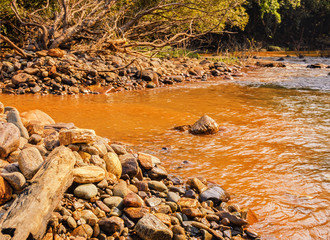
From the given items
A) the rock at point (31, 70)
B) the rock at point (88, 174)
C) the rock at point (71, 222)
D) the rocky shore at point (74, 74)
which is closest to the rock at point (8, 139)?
the rock at point (88, 174)

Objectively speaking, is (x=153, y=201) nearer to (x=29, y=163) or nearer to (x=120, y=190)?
(x=120, y=190)

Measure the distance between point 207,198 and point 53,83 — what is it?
6.91m

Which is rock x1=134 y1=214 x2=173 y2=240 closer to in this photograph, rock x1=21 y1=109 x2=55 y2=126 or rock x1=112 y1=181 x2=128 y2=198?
rock x1=112 y1=181 x2=128 y2=198

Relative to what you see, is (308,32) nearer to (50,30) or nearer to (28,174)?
(50,30)

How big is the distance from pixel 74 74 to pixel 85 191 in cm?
723

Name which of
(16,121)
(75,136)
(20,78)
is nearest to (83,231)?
(75,136)

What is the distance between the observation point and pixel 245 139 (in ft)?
15.9

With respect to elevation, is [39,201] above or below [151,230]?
above

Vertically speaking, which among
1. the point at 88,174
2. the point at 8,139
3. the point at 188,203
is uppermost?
the point at 8,139

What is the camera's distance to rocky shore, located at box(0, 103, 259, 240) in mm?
1951

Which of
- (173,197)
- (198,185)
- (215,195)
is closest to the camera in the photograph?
(173,197)

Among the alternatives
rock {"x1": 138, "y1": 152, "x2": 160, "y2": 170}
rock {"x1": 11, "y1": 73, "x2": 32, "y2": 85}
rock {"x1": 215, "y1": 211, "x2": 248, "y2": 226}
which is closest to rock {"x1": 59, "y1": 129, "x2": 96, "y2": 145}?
rock {"x1": 138, "y1": 152, "x2": 160, "y2": 170}

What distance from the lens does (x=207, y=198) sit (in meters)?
2.92

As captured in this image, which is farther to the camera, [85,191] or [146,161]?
[146,161]
